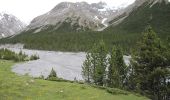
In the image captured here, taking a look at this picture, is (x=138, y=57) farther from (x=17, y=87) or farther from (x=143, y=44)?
(x=17, y=87)

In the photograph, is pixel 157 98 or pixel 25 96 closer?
pixel 25 96

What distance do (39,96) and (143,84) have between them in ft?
57.5

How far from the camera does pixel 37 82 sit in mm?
49500

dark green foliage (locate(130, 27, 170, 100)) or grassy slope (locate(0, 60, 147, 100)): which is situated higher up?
dark green foliage (locate(130, 27, 170, 100))

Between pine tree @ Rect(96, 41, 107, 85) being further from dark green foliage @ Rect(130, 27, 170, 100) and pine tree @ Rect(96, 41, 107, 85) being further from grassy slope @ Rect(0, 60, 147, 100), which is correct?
grassy slope @ Rect(0, 60, 147, 100)

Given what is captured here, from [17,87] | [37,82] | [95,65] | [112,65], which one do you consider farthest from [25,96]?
[95,65]

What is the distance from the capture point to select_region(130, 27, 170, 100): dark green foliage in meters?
48.0

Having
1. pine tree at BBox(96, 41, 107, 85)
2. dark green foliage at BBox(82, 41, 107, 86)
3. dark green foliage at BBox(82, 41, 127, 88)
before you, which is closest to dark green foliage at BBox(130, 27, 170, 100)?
dark green foliage at BBox(82, 41, 127, 88)

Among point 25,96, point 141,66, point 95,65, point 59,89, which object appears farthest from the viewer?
point 95,65

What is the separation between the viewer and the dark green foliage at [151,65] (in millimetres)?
47969

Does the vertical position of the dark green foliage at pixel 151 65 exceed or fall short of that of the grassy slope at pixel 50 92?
it exceeds it

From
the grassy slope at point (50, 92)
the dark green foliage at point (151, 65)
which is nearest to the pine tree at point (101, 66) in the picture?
the dark green foliage at point (151, 65)

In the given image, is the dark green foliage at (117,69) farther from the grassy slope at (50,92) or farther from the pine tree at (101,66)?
the grassy slope at (50,92)

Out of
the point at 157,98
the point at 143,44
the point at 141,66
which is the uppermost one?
the point at 143,44
